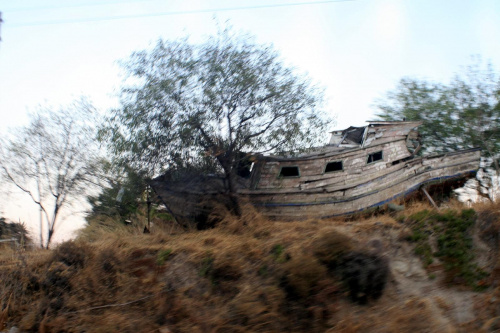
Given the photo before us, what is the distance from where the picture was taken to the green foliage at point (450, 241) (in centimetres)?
980

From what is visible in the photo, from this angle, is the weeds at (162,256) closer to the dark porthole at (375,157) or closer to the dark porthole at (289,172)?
the dark porthole at (289,172)

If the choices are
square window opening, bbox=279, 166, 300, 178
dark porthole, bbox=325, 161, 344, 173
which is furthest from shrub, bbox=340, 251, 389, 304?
dark porthole, bbox=325, 161, 344, 173

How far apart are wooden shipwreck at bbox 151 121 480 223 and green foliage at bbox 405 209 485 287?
2734 millimetres

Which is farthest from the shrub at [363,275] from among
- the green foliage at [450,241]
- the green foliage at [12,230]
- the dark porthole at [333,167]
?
the green foliage at [12,230]

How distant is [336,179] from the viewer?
13.9 meters

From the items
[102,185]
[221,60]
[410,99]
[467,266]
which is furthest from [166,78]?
[410,99]

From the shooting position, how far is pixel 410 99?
18203mm

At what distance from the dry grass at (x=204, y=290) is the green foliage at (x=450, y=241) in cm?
68

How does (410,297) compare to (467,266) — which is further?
(467,266)

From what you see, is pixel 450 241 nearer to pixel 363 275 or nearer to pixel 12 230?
pixel 363 275

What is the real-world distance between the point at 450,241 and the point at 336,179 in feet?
14.2

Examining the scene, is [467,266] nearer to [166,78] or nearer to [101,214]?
[166,78]

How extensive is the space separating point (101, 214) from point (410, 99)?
14582 millimetres

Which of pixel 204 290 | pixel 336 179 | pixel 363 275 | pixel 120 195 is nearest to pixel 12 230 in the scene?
pixel 120 195
